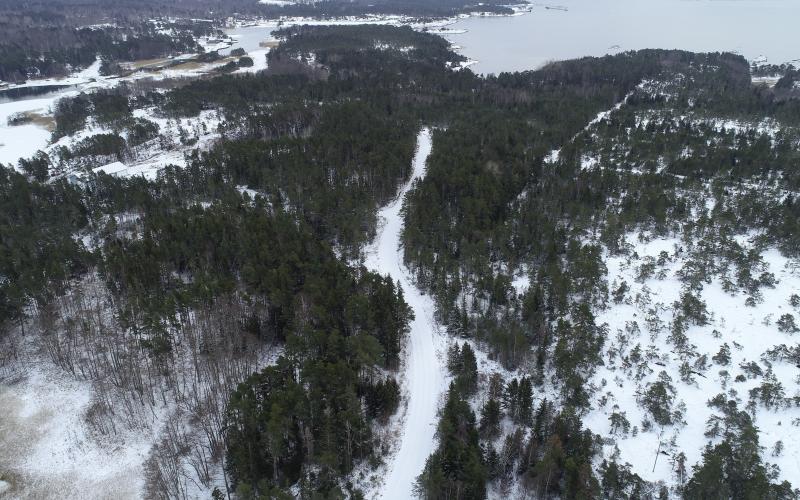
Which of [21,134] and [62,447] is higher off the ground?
[21,134]

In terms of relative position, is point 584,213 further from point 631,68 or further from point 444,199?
point 631,68

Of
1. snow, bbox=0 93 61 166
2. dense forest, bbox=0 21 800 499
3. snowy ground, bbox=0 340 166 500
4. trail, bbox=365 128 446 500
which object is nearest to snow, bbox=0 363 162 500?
snowy ground, bbox=0 340 166 500

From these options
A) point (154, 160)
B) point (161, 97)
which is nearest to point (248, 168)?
point (154, 160)

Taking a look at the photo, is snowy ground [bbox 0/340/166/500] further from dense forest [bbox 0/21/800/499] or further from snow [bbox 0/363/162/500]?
dense forest [bbox 0/21/800/499]

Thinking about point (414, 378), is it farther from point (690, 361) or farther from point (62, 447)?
point (62, 447)

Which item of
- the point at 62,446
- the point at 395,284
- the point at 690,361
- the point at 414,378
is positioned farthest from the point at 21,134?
the point at 690,361

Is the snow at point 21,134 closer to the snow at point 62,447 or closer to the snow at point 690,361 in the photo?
the snow at point 62,447
